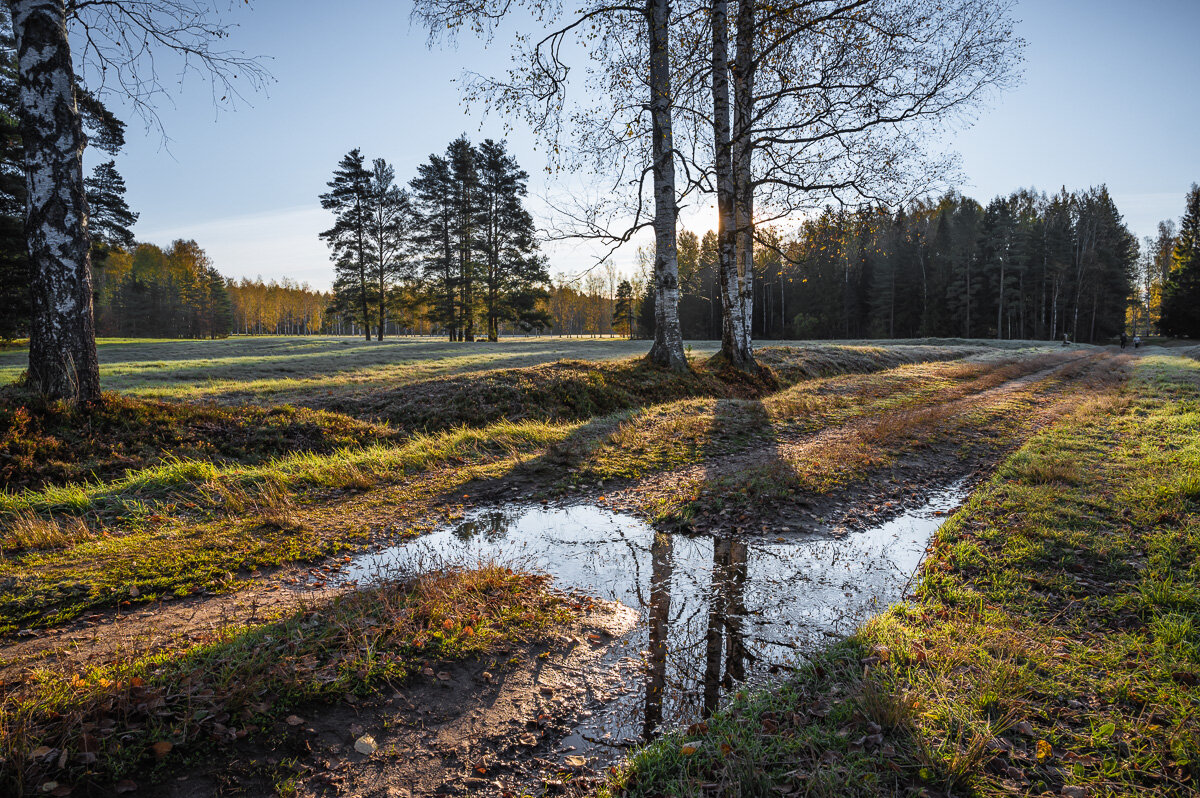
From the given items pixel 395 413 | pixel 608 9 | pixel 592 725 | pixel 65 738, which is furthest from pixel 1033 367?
pixel 65 738

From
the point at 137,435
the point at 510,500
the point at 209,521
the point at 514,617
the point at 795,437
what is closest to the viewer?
the point at 514,617

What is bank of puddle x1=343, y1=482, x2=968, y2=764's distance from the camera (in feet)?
9.59

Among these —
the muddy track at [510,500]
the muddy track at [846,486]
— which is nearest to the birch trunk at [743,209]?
Answer: the muddy track at [846,486]

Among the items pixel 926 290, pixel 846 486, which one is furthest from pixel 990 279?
pixel 846 486

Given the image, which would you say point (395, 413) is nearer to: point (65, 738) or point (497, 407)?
point (497, 407)

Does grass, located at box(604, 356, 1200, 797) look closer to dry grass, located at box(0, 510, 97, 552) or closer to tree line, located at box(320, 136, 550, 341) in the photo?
dry grass, located at box(0, 510, 97, 552)

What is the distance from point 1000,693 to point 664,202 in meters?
12.0

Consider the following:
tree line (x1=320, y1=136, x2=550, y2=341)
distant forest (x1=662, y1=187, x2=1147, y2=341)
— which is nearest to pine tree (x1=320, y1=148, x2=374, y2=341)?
tree line (x1=320, y1=136, x2=550, y2=341)

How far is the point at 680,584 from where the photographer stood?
13.6ft

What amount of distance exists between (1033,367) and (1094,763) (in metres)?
26.7

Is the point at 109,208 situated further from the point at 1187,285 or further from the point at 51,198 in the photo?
the point at 1187,285

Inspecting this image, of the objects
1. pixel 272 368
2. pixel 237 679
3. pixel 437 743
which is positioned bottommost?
pixel 437 743

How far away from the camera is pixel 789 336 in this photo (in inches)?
2525

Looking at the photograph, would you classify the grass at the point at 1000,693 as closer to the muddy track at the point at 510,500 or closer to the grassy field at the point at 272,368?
the muddy track at the point at 510,500
